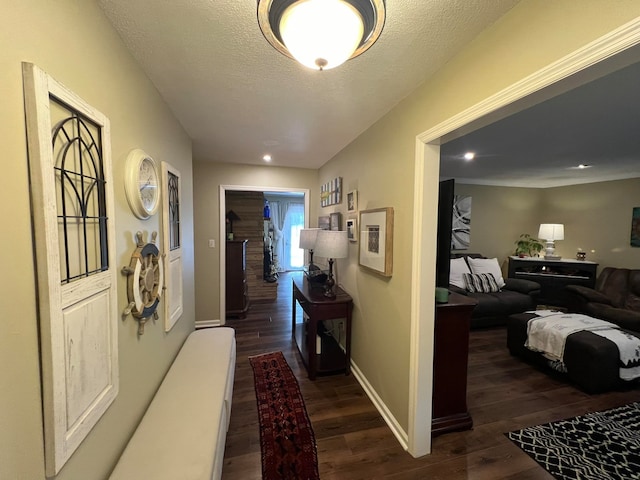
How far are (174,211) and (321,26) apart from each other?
1730 mm

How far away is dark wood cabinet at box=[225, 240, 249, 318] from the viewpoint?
13.2 feet

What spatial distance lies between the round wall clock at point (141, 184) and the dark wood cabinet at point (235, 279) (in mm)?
2477

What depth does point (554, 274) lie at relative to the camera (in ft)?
15.4

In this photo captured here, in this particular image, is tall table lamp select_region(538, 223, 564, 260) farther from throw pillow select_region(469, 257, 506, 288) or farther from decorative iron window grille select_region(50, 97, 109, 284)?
decorative iron window grille select_region(50, 97, 109, 284)

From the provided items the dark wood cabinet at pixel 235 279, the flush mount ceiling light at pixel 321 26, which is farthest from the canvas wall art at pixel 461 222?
the flush mount ceiling light at pixel 321 26

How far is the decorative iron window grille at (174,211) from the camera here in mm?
1893

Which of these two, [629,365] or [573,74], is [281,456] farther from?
[629,365]

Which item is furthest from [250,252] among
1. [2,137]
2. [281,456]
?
[2,137]

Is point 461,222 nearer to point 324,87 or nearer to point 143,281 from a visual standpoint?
point 324,87

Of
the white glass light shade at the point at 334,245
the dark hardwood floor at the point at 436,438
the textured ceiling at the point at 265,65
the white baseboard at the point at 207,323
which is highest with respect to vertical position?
the textured ceiling at the point at 265,65

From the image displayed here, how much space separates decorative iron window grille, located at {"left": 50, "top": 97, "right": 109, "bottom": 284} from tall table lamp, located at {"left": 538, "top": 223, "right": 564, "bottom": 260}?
648cm

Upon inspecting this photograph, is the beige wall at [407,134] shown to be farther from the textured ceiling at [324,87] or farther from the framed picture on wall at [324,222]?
the framed picture on wall at [324,222]

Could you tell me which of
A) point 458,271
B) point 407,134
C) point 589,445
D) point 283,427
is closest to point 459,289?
point 458,271

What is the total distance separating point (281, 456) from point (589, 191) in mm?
6494
